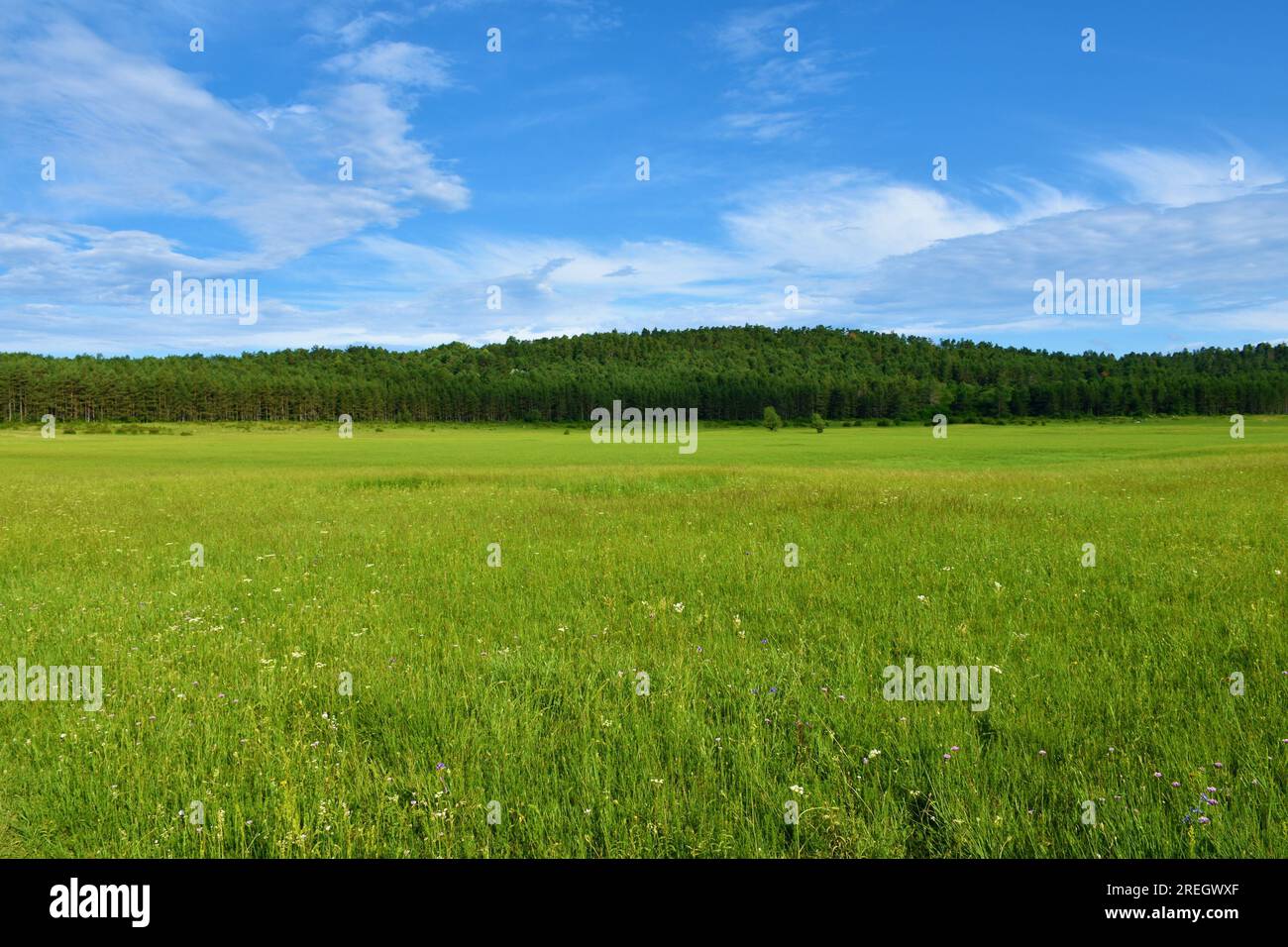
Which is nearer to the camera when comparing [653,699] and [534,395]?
[653,699]

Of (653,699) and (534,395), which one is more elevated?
(534,395)

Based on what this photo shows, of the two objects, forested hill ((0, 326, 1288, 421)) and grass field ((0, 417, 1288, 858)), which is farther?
forested hill ((0, 326, 1288, 421))

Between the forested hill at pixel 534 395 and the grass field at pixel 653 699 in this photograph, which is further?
the forested hill at pixel 534 395

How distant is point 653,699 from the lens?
609 cm

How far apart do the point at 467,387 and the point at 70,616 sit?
610ft

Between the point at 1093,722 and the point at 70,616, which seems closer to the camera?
the point at 1093,722

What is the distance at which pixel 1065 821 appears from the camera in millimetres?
4152

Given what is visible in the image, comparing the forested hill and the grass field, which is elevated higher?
the forested hill

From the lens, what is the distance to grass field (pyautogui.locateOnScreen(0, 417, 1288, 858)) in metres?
4.27

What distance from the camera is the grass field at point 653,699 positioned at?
4266mm

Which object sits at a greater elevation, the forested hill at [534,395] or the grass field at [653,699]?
the forested hill at [534,395]
